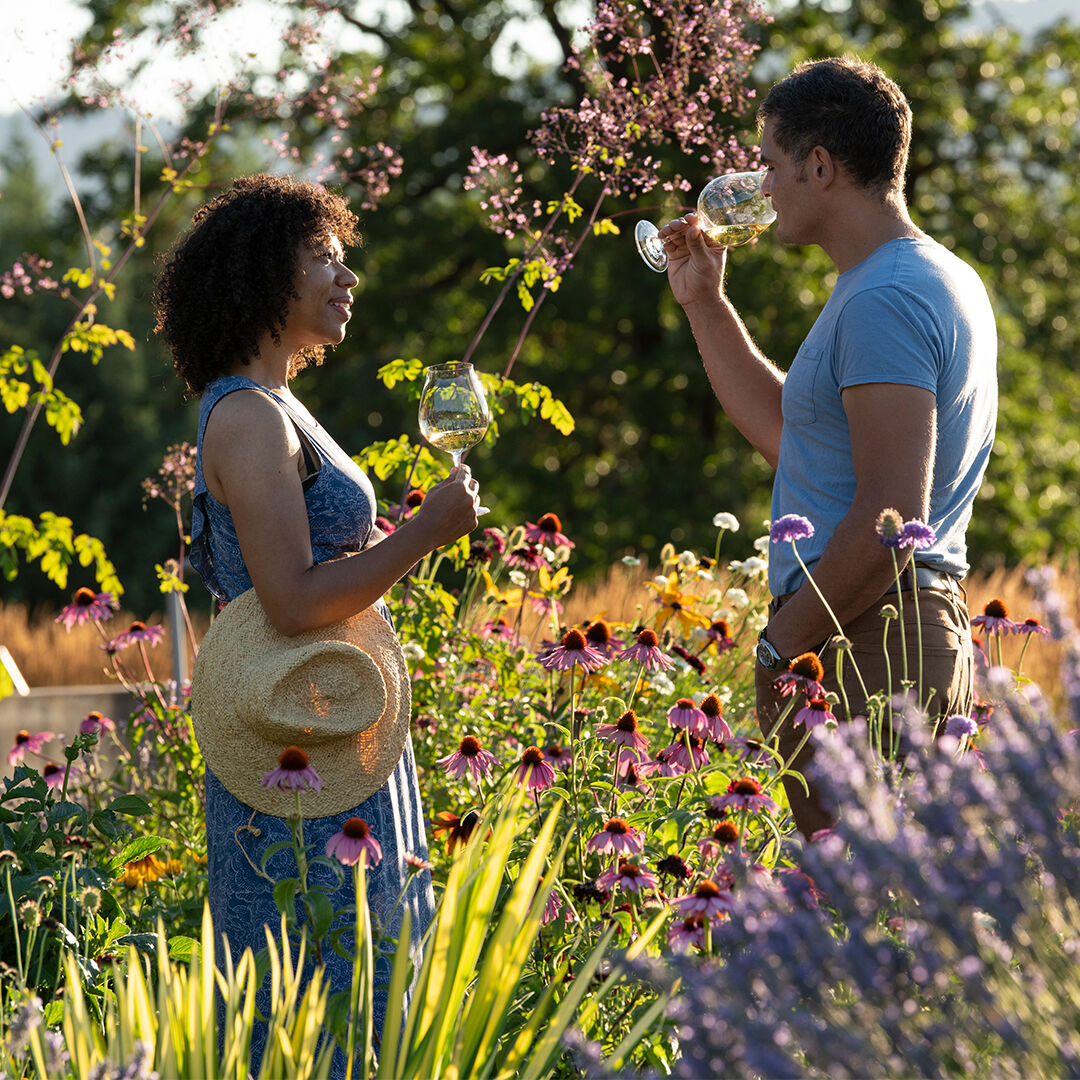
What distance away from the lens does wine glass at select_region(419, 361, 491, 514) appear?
2.37 m

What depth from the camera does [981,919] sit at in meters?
1.55

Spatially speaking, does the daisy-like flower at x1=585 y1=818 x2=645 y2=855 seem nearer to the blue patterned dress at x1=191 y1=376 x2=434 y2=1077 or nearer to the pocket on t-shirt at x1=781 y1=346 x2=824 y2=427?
the blue patterned dress at x1=191 y1=376 x2=434 y2=1077

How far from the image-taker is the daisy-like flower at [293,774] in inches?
74.0

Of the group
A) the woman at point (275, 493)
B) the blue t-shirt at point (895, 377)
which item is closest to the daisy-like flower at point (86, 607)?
the woman at point (275, 493)

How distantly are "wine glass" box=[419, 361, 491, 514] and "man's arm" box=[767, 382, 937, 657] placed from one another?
2.19 ft

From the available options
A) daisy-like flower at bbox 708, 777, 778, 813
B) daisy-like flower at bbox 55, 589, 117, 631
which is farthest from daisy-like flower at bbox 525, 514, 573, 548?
daisy-like flower at bbox 708, 777, 778, 813

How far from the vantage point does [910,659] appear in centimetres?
240

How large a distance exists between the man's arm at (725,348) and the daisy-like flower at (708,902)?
4.76ft

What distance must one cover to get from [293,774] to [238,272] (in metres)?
0.96

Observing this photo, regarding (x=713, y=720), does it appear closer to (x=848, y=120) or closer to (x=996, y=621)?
(x=996, y=621)

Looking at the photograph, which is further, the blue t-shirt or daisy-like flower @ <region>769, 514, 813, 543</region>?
the blue t-shirt

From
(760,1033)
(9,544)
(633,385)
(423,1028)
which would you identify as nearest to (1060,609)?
(760,1033)

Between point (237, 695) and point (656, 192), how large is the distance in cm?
1055

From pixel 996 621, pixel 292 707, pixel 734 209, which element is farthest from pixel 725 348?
pixel 292 707
